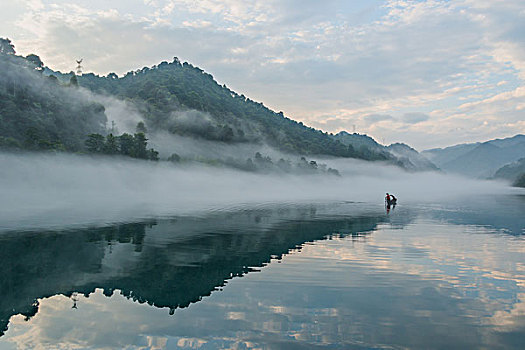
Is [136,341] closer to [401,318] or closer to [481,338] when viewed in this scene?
[401,318]

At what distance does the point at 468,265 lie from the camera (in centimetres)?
2508

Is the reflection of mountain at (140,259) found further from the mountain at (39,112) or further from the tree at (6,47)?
the tree at (6,47)

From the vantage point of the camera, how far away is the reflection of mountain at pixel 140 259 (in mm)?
19203

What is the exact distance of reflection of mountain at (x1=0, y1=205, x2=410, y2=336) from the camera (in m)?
19.2

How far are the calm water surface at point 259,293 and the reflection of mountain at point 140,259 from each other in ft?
0.43

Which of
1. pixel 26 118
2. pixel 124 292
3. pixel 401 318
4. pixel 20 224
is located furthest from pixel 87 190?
pixel 401 318

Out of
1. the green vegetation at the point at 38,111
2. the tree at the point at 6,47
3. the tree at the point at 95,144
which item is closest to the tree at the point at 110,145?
the tree at the point at 95,144

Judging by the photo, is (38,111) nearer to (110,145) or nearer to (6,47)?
(110,145)

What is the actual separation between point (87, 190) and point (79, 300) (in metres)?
131

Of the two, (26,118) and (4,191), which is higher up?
(26,118)

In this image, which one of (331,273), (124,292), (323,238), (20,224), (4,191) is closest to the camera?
(124,292)

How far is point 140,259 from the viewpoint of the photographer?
86.6 feet

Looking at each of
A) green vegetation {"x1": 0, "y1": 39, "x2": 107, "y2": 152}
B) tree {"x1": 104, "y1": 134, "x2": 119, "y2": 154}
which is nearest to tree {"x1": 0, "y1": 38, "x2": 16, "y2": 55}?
green vegetation {"x1": 0, "y1": 39, "x2": 107, "y2": 152}

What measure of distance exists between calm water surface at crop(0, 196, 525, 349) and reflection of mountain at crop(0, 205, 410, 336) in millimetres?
131
